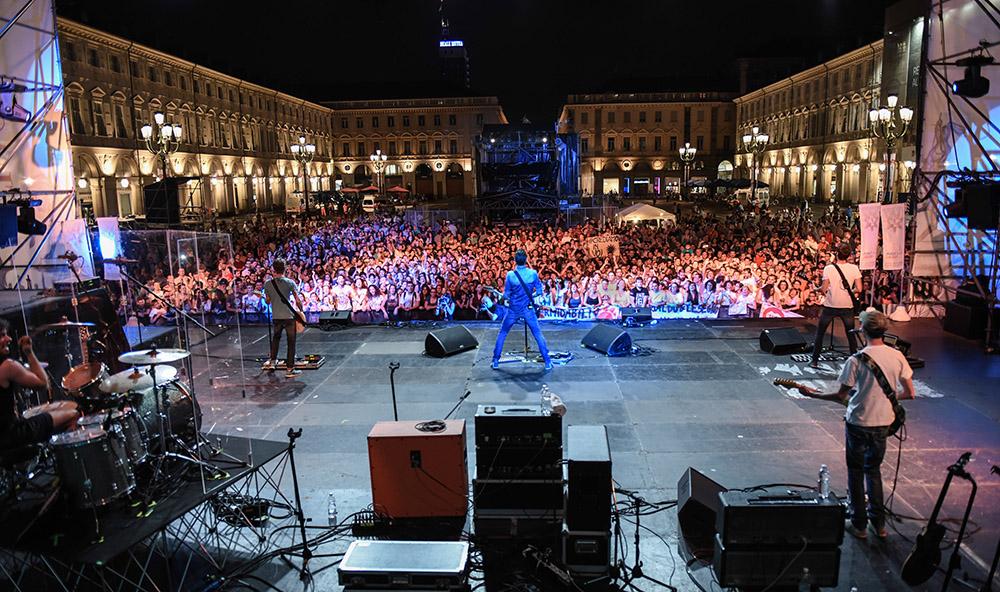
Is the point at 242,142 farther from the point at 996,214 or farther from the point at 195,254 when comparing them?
the point at 996,214

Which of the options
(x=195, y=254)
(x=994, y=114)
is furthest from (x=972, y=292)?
(x=195, y=254)

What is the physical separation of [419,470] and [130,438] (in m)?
2.24

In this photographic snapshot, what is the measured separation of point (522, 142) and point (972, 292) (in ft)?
58.4

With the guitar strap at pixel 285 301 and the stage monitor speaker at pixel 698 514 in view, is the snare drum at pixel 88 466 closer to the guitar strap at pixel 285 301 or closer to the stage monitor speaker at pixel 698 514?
the stage monitor speaker at pixel 698 514

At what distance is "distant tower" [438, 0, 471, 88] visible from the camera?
13168 cm

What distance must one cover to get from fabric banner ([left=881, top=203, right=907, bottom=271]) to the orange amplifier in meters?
9.84

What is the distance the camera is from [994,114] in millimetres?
12398

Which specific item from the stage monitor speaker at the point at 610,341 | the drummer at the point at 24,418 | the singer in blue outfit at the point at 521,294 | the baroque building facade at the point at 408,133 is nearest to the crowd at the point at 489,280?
the stage monitor speaker at the point at 610,341

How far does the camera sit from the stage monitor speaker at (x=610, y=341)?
1112 cm

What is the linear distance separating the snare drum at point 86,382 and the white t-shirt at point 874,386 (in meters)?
6.11

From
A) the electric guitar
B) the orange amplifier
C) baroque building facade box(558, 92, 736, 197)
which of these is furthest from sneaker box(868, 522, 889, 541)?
baroque building facade box(558, 92, 736, 197)

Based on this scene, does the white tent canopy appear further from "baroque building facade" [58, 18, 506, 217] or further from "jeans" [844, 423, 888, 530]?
"jeans" [844, 423, 888, 530]

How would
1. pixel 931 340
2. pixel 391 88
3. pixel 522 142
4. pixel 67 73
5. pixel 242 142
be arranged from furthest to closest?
1. pixel 391 88
2. pixel 242 142
3. pixel 67 73
4. pixel 522 142
5. pixel 931 340

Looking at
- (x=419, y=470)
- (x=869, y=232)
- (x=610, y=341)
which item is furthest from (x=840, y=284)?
(x=419, y=470)
